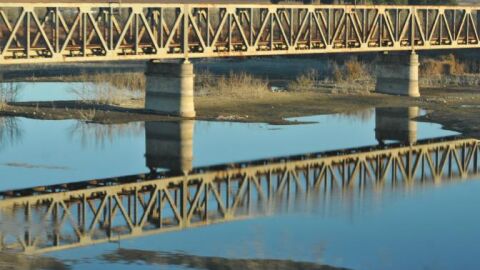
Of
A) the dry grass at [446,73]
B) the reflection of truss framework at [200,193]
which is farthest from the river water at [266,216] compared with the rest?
the dry grass at [446,73]

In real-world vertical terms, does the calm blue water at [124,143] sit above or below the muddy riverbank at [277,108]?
below

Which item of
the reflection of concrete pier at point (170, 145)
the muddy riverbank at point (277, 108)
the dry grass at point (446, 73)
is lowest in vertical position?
the reflection of concrete pier at point (170, 145)

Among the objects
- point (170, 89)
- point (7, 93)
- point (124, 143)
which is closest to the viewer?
point (124, 143)

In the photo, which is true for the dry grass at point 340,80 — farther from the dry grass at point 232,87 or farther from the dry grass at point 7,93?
the dry grass at point 7,93

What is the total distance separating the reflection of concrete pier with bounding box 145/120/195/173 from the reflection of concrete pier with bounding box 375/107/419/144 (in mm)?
8299

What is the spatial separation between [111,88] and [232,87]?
681 centimetres

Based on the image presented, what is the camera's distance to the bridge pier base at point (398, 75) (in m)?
70.4

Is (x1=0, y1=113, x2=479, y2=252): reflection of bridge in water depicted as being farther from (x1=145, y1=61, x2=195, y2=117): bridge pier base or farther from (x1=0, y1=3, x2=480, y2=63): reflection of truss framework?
(x1=0, y1=3, x2=480, y2=63): reflection of truss framework

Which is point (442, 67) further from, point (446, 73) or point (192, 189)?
point (192, 189)

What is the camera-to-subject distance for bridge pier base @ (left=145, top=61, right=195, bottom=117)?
55469 mm

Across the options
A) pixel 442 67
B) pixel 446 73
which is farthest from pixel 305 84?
pixel 442 67

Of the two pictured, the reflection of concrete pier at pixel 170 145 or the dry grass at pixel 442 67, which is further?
the dry grass at pixel 442 67

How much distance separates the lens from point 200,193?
37031mm

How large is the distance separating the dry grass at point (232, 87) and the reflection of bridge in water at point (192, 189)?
14407mm
